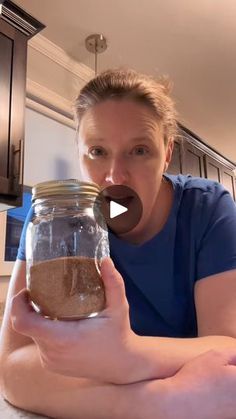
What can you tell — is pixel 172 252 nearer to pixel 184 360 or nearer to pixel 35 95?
pixel 184 360

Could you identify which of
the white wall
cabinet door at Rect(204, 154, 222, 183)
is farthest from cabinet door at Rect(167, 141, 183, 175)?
the white wall

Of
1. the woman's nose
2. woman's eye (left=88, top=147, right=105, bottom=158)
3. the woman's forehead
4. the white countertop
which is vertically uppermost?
the woman's forehead

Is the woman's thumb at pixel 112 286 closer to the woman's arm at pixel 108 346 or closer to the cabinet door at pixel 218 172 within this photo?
the woman's arm at pixel 108 346

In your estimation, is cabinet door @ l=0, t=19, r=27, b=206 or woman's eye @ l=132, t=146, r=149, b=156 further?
cabinet door @ l=0, t=19, r=27, b=206

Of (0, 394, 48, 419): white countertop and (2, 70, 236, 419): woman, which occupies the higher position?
(2, 70, 236, 419): woman

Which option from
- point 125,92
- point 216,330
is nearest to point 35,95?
point 125,92

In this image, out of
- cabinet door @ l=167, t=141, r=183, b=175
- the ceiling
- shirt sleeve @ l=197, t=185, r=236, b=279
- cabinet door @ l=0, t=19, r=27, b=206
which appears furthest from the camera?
cabinet door @ l=167, t=141, r=183, b=175

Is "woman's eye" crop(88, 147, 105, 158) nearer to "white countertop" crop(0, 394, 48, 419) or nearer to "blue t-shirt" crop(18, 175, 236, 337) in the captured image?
"blue t-shirt" crop(18, 175, 236, 337)

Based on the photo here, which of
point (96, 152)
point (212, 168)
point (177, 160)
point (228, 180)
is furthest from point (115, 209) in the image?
point (228, 180)
